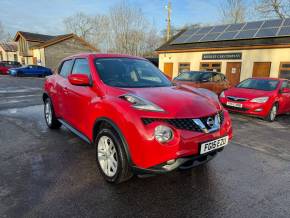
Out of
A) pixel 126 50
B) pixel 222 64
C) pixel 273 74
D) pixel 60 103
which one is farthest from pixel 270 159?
pixel 126 50

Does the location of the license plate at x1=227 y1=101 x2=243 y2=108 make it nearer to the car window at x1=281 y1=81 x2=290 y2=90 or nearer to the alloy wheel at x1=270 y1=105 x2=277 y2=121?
the alloy wheel at x1=270 y1=105 x2=277 y2=121

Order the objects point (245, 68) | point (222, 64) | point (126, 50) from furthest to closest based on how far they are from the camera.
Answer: point (126, 50)
point (222, 64)
point (245, 68)

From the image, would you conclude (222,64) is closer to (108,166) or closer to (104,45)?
(108,166)

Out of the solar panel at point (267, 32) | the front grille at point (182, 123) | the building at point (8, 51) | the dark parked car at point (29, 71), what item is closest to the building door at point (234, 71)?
the solar panel at point (267, 32)

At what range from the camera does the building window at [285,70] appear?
14.5 meters

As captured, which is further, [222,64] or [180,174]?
[222,64]

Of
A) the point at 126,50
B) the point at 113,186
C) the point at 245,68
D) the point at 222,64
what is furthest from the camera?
the point at 126,50

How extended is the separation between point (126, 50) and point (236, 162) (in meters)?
34.8

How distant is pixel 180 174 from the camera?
3.22 meters

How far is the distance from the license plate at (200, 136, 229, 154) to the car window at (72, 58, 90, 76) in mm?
2068

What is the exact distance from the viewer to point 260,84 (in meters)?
7.69

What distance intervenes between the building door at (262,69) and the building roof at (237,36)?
1357mm

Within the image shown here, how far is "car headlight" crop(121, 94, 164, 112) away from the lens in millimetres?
2494

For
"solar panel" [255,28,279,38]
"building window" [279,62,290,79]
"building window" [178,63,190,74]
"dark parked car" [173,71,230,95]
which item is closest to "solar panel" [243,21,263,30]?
"solar panel" [255,28,279,38]
